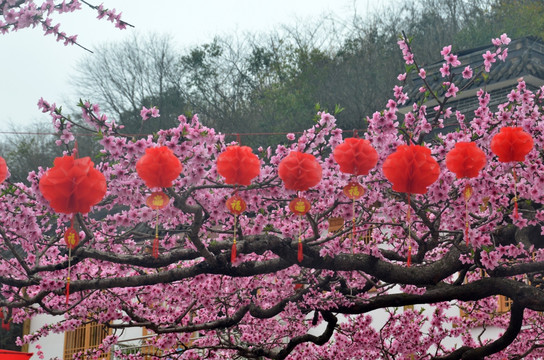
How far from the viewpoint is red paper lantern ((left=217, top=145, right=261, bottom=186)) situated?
5711 mm

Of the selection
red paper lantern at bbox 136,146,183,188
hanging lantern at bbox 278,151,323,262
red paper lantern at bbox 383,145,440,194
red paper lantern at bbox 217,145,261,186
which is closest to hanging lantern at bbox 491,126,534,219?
red paper lantern at bbox 383,145,440,194

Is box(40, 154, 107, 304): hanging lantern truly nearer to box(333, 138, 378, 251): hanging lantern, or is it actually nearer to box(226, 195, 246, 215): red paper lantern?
box(226, 195, 246, 215): red paper lantern

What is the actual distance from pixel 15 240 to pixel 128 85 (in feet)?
65.3

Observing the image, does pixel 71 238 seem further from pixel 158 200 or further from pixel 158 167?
pixel 158 167

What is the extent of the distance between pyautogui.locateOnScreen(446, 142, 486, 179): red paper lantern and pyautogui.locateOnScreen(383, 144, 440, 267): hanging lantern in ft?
0.80

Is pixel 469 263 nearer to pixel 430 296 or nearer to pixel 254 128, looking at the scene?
pixel 430 296

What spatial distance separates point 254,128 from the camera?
21484 mm

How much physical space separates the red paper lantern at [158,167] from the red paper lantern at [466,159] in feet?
7.39

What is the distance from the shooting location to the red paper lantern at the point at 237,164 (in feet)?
18.7

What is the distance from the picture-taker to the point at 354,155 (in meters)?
5.68

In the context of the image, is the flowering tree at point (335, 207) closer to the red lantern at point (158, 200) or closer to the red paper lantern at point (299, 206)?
the red lantern at point (158, 200)

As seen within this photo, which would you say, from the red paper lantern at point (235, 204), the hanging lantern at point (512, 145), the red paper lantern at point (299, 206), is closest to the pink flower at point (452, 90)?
the hanging lantern at point (512, 145)

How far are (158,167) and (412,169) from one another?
202cm

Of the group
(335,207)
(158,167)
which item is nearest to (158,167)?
(158,167)
